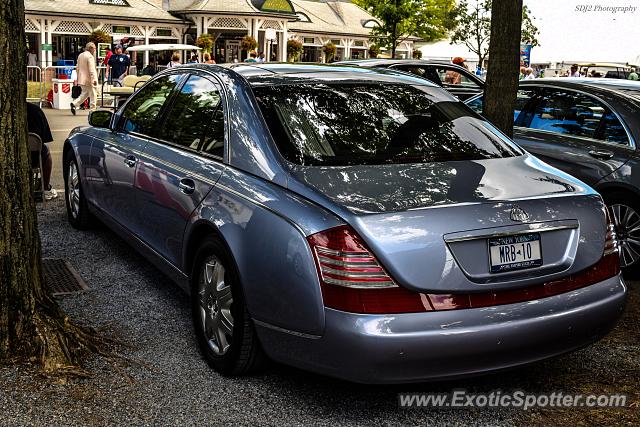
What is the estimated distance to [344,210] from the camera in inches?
136

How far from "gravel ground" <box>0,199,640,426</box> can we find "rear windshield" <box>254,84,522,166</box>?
3.83ft

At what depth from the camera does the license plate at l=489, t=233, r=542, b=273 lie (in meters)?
3.47

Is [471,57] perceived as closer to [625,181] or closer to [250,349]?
[625,181]

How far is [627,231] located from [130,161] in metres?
4.02

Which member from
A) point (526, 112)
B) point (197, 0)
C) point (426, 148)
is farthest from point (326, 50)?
point (426, 148)

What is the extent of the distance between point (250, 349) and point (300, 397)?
34 centimetres

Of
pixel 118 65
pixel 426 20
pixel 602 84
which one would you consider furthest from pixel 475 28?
pixel 602 84

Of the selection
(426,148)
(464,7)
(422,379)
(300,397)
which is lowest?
(300,397)

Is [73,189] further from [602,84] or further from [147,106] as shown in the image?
[602,84]

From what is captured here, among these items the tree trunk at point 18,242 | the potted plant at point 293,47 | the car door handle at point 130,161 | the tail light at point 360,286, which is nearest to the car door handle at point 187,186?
the tree trunk at point 18,242

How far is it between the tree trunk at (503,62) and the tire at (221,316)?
3234 mm

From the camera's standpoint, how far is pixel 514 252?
3.52 meters

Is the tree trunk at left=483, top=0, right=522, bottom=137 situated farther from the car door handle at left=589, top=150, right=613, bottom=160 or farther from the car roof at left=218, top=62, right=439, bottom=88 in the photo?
the car roof at left=218, top=62, right=439, bottom=88

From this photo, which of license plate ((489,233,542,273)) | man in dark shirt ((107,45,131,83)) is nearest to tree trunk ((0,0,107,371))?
license plate ((489,233,542,273))
